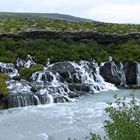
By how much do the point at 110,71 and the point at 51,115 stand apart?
46.3 feet

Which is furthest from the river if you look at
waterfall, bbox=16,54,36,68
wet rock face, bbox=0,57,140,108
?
waterfall, bbox=16,54,36,68

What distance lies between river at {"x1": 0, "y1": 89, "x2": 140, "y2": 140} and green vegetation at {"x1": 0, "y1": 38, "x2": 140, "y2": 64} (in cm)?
1015

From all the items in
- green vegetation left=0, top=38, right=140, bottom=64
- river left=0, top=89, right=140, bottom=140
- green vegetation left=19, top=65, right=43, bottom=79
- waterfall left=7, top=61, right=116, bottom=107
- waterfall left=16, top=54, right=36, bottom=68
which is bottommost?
river left=0, top=89, right=140, bottom=140

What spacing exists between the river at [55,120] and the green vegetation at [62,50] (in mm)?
10153

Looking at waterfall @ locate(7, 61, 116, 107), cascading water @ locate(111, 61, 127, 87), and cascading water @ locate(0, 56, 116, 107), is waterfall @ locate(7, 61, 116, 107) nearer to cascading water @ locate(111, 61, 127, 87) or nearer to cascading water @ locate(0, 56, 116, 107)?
cascading water @ locate(0, 56, 116, 107)

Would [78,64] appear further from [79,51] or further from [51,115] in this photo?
[51,115]

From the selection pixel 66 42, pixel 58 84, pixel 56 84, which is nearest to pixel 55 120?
pixel 58 84

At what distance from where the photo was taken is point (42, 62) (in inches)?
1676

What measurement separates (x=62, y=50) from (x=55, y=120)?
57.6 ft

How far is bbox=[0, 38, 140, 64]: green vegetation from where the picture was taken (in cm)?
4300

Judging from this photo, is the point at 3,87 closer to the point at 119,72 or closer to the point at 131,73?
the point at 119,72

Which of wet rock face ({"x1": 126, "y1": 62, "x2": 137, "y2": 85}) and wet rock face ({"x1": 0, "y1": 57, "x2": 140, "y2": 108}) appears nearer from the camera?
wet rock face ({"x1": 0, "y1": 57, "x2": 140, "y2": 108})

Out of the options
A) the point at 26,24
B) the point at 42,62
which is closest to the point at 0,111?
the point at 42,62

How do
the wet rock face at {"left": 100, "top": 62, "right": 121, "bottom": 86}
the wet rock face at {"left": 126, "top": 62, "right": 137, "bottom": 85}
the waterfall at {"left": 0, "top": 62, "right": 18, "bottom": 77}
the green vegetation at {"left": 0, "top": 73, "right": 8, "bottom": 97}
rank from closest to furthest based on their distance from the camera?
the green vegetation at {"left": 0, "top": 73, "right": 8, "bottom": 97} < the waterfall at {"left": 0, "top": 62, "right": 18, "bottom": 77} < the wet rock face at {"left": 100, "top": 62, "right": 121, "bottom": 86} < the wet rock face at {"left": 126, "top": 62, "right": 137, "bottom": 85}
